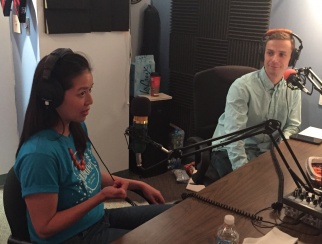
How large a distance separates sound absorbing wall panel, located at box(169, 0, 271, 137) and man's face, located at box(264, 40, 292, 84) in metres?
0.70

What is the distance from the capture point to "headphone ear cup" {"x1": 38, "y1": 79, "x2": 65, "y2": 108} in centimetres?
119

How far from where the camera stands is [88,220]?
135cm

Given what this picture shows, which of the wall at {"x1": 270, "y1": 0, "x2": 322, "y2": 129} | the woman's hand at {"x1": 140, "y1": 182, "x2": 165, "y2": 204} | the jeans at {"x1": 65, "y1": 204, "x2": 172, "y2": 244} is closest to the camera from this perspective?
the jeans at {"x1": 65, "y1": 204, "x2": 172, "y2": 244}

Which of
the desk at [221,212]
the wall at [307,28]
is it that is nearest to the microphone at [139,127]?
the desk at [221,212]

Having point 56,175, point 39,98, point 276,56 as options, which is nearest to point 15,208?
point 56,175

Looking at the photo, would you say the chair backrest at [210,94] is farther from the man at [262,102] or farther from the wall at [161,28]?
the wall at [161,28]

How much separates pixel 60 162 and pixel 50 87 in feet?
0.82

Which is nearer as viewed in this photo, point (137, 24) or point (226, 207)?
point (226, 207)

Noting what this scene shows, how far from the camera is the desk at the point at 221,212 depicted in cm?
113

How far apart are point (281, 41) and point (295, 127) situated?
1.72 feet

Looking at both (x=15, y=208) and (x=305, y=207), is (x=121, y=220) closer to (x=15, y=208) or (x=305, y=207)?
(x=15, y=208)

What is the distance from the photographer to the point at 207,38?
3166 millimetres

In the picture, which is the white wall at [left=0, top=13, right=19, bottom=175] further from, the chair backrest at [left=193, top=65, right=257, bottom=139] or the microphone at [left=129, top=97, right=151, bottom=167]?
the microphone at [left=129, top=97, right=151, bottom=167]

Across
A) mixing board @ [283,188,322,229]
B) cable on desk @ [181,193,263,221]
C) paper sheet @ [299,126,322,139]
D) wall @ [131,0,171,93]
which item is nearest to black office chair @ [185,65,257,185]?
paper sheet @ [299,126,322,139]
